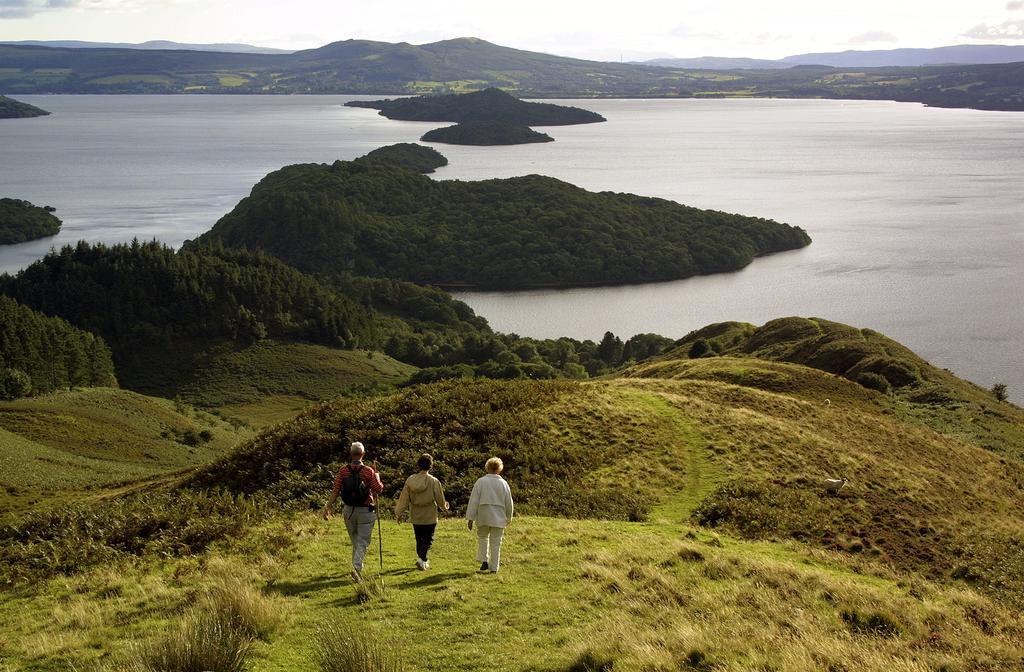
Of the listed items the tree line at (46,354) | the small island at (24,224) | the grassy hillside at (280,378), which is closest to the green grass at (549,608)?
the tree line at (46,354)

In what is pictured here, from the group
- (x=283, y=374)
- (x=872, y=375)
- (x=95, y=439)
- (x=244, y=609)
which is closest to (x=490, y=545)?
(x=244, y=609)

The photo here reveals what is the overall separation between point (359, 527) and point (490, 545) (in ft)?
6.46

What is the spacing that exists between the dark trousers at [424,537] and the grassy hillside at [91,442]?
19.6m

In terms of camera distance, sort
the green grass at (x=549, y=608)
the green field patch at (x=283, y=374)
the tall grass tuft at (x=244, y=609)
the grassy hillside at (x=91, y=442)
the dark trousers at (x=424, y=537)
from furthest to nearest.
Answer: the green field patch at (x=283, y=374), the grassy hillside at (x=91, y=442), the dark trousers at (x=424, y=537), the tall grass tuft at (x=244, y=609), the green grass at (x=549, y=608)

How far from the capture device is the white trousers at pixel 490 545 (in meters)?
13.0

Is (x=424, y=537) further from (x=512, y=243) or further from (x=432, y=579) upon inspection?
(x=512, y=243)

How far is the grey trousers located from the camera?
12.6 m

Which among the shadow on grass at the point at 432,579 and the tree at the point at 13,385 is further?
the tree at the point at 13,385

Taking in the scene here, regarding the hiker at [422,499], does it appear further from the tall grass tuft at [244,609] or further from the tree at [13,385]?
the tree at [13,385]

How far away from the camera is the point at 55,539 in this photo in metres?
15.4

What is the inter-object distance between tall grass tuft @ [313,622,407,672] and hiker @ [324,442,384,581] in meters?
2.97

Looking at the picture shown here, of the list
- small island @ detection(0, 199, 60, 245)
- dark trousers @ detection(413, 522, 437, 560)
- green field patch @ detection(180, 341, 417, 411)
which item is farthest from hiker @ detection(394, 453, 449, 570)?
small island @ detection(0, 199, 60, 245)

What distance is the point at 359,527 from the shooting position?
41.3ft

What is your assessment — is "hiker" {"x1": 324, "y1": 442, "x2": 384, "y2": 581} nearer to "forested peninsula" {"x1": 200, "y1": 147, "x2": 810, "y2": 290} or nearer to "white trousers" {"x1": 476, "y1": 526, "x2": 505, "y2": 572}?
"white trousers" {"x1": 476, "y1": 526, "x2": 505, "y2": 572}
